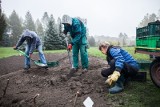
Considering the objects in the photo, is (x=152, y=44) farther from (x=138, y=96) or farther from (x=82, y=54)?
(x=82, y=54)

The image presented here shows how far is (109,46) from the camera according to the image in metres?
4.64

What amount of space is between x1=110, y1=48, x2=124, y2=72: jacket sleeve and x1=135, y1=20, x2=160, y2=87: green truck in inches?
35.5

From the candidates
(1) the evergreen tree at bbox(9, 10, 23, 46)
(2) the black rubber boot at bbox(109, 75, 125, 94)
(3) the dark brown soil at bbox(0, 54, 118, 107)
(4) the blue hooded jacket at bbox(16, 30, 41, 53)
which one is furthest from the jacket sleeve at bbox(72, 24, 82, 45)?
(1) the evergreen tree at bbox(9, 10, 23, 46)

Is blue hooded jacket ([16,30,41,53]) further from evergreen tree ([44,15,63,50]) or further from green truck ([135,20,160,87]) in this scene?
evergreen tree ([44,15,63,50])

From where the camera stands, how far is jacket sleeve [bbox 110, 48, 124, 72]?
13.8 feet

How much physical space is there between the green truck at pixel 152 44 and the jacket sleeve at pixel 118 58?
2.96ft

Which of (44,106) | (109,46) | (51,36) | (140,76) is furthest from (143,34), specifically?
(51,36)

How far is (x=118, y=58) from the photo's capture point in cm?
435

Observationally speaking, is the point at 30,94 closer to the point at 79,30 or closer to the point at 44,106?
the point at 44,106

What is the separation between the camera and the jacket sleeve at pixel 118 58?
4.21m

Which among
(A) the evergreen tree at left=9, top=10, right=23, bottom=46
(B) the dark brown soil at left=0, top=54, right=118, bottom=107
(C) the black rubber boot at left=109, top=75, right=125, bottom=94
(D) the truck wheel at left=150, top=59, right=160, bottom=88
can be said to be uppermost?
(A) the evergreen tree at left=9, top=10, right=23, bottom=46

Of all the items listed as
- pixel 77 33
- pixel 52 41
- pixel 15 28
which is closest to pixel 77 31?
pixel 77 33

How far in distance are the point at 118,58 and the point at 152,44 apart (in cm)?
113

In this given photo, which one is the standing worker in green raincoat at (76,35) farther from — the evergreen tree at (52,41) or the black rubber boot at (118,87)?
the evergreen tree at (52,41)
